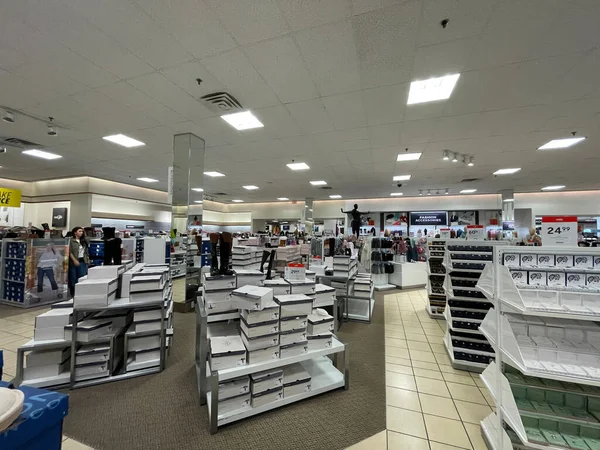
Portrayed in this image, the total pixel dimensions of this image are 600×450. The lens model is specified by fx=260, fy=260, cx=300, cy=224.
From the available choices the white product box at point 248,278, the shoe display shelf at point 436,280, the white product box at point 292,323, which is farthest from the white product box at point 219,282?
the shoe display shelf at point 436,280

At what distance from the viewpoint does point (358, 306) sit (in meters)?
5.26

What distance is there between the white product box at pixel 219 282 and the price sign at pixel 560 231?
258 centimetres

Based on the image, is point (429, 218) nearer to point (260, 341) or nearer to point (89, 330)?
point (260, 341)

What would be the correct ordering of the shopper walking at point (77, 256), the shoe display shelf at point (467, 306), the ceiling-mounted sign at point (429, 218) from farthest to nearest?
the ceiling-mounted sign at point (429, 218), the shopper walking at point (77, 256), the shoe display shelf at point (467, 306)

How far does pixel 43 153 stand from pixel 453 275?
9.75 m

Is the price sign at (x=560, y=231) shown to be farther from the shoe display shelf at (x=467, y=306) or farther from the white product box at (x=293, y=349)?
the white product box at (x=293, y=349)

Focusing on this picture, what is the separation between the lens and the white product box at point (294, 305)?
2.44 metres

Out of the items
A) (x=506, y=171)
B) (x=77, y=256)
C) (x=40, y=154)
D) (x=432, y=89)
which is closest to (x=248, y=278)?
(x=432, y=89)

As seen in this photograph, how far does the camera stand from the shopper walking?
5738mm

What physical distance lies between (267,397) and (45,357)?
2.42 m

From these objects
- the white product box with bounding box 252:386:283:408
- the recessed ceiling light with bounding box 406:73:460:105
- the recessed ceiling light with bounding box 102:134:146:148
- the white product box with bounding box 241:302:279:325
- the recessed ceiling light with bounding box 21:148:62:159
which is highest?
the recessed ceiling light with bounding box 21:148:62:159

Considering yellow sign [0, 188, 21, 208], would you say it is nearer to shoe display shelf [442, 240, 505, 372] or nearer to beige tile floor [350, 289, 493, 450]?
beige tile floor [350, 289, 493, 450]

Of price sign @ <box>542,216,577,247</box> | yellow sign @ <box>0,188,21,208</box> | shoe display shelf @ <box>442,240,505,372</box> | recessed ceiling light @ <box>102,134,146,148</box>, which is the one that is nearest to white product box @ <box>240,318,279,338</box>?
price sign @ <box>542,216,577,247</box>

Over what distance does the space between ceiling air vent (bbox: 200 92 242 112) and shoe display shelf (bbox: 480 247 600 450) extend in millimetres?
3719
